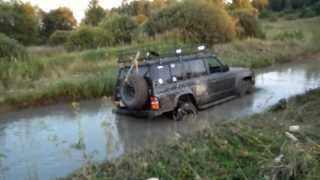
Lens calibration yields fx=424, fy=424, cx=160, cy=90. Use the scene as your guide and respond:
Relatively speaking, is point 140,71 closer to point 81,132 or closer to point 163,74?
point 163,74

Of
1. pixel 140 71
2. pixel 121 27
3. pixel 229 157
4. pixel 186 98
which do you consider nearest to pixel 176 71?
pixel 186 98

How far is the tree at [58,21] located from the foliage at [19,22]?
281cm

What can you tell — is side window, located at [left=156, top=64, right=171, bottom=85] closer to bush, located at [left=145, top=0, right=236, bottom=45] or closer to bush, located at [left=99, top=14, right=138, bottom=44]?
bush, located at [left=145, top=0, right=236, bottom=45]

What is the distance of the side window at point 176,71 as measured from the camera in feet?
36.9

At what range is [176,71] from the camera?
11.4 m

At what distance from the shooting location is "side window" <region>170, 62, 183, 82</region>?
11.2 meters

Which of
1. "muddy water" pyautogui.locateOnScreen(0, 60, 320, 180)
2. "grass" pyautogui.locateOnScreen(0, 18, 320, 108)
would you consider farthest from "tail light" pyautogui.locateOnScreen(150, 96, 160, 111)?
"grass" pyautogui.locateOnScreen(0, 18, 320, 108)

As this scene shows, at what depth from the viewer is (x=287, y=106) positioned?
9898mm

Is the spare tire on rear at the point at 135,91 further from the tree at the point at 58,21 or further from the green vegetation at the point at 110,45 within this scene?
the tree at the point at 58,21

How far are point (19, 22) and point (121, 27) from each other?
16881 millimetres

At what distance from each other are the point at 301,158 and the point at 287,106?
413 cm

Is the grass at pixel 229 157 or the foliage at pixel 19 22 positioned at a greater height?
the foliage at pixel 19 22

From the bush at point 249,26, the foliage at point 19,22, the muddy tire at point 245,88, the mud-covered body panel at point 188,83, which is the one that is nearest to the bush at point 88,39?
the bush at point 249,26

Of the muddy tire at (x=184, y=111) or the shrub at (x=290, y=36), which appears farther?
the shrub at (x=290, y=36)
